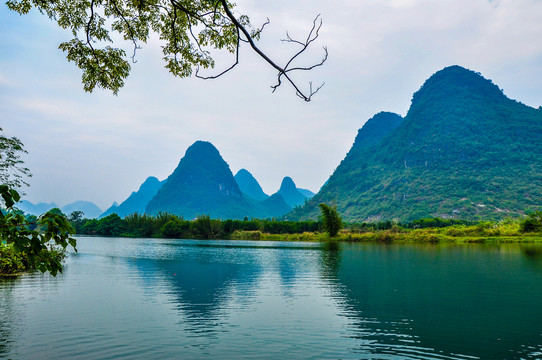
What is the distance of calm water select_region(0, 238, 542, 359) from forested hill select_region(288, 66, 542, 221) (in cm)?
9278

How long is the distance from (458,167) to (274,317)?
15743 centimetres

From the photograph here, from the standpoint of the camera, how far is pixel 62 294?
1541 cm

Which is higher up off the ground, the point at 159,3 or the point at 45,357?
the point at 159,3

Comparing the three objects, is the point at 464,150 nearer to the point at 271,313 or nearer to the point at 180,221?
the point at 180,221

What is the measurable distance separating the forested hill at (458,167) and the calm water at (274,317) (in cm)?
9278

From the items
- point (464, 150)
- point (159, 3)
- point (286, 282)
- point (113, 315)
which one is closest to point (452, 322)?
point (286, 282)

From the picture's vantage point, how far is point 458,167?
147m

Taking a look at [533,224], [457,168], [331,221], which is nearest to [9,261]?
[331,221]

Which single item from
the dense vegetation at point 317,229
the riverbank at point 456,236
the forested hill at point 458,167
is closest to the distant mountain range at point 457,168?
the forested hill at point 458,167

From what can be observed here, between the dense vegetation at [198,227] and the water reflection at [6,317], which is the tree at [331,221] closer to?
the dense vegetation at [198,227]

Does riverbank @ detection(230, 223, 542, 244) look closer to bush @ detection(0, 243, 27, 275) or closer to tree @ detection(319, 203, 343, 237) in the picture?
tree @ detection(319, 203, 343, 237)

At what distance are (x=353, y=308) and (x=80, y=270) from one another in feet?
65.7

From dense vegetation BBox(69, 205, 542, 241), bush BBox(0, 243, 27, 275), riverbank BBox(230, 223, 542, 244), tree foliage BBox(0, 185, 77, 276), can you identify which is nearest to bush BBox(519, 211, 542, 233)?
dense vegetation BBox(69, 205, 542, 241)

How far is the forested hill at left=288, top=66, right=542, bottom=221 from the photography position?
116 metres
